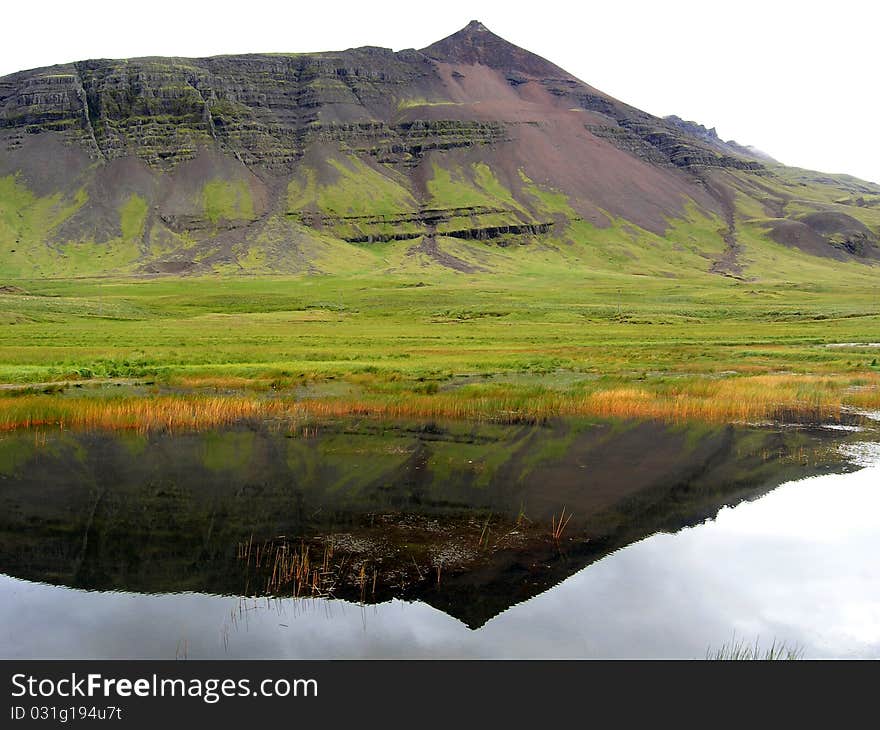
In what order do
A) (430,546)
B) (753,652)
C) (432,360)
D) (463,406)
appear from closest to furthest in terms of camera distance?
(753,652), (430,546), (463,406), (432,360)

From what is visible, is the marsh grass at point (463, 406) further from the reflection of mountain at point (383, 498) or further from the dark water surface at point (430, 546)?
the dark water surface at point (430, 546)

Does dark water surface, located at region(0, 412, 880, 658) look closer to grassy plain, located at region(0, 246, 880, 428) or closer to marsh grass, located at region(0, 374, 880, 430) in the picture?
marsh grass, located at region(0, 374, 880, 430)

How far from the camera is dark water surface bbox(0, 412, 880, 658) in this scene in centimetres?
1535

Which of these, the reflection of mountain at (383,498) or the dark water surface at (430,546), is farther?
the reflection of mountain at (383,498)

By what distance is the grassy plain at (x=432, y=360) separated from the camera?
40531 mm

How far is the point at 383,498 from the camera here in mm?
25109

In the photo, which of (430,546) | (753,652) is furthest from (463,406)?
(753,652)

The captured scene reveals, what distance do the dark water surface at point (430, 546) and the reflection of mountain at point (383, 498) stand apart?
105 mm

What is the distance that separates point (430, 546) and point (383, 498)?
5.08m

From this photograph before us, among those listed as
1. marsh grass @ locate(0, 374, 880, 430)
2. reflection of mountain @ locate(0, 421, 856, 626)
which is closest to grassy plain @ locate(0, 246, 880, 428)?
marsh grass @ locate(0, 374, 880, 430)

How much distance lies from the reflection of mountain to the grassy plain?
3836 mm

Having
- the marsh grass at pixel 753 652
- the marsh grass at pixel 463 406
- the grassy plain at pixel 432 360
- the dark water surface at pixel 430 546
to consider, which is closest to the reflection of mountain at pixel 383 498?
the dark water surface at pixel 430 546

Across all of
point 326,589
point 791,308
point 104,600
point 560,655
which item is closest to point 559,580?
point 560,655

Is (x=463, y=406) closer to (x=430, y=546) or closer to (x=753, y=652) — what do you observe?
(x=430, y=546)
